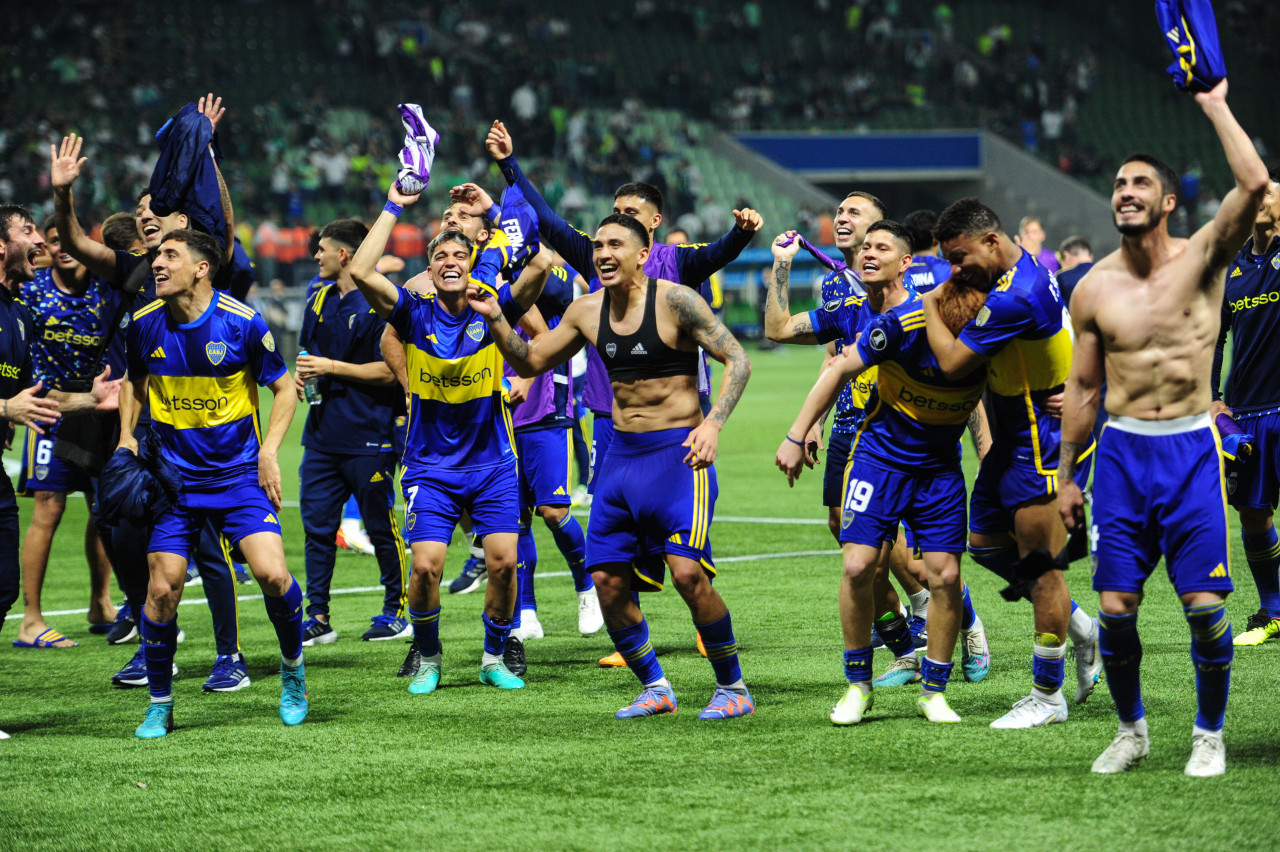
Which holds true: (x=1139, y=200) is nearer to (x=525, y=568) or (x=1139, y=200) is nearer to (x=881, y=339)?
(x=881, y=339)

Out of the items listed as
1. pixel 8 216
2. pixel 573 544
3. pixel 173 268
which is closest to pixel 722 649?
pixel 573 544

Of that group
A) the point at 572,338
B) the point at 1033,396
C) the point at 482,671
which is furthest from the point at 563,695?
Result: the point at 1033,396

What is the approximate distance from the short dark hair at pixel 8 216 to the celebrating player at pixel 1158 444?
5.46m

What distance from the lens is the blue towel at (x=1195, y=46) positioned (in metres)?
5.16

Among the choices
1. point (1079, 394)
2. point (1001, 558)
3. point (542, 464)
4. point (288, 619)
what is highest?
point (1079, 394)

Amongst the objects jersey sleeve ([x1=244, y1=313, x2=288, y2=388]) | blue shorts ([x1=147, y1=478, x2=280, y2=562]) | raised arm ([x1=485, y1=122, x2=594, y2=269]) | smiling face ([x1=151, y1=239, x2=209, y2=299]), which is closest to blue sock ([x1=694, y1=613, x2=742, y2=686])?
blue shorts ([x1=147, y1=478, x2=280, y2=562])

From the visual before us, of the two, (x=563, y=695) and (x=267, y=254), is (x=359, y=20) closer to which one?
(x=267, y=254)

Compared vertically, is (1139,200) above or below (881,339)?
above

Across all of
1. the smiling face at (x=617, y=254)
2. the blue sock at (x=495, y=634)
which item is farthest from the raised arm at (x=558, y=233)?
the blue sock at (x=495, y=634)

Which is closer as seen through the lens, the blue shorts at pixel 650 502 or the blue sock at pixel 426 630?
the blue shorts at pixel 650 502

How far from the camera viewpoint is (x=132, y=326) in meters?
6.82

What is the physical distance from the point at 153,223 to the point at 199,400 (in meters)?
1.56

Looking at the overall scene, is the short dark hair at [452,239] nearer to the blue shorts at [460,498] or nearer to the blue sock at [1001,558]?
the blue shorts at [460,498]

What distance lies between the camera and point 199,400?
6.73 m
